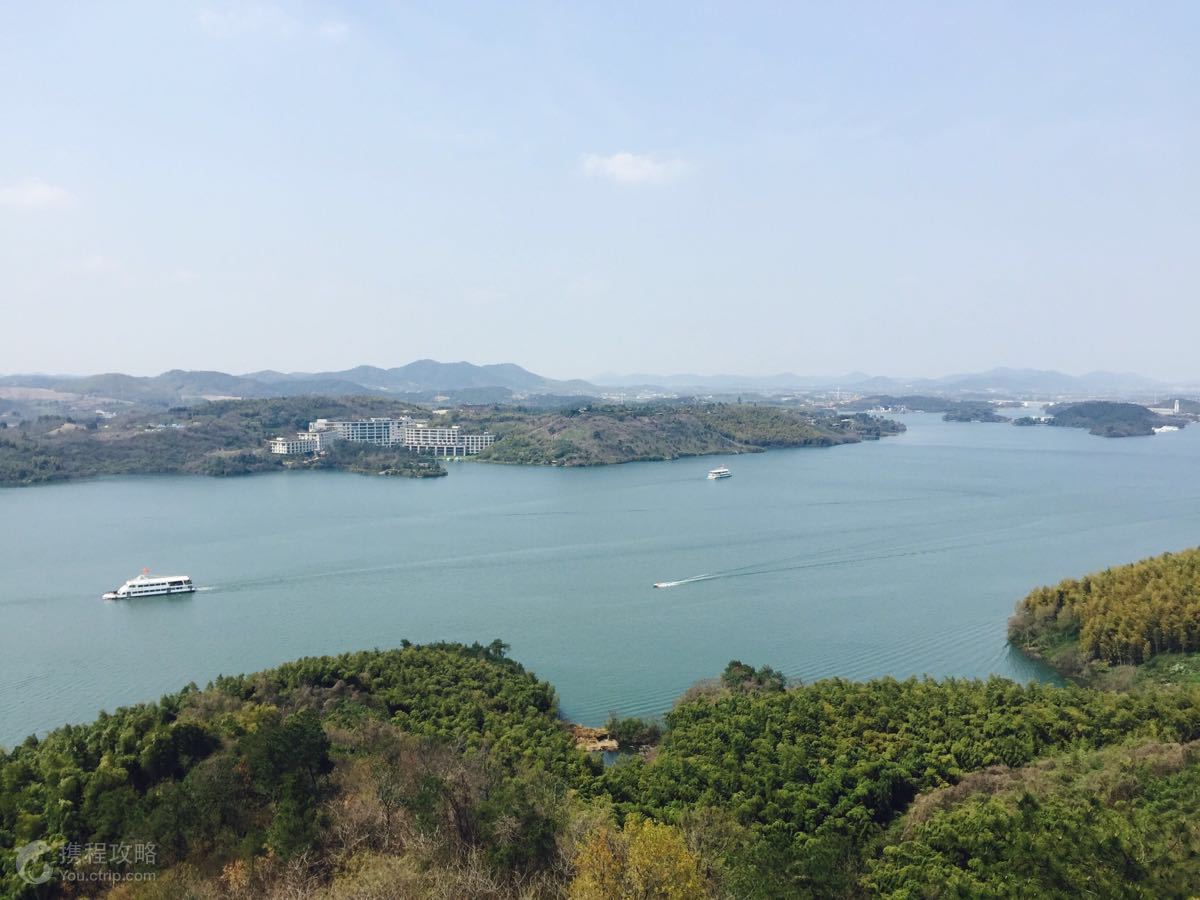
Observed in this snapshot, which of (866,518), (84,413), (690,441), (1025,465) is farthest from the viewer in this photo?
(84,413)

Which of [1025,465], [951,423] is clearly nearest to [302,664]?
[1025,465]

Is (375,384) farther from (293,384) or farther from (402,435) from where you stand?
(402,435)

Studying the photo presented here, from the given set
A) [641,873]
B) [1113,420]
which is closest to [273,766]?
[641,873]

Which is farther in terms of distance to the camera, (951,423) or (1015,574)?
(951,423)

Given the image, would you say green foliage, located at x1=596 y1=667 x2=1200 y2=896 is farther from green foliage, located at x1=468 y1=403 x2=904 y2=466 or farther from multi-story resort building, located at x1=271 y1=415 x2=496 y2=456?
multi-story resort building, located at x1=271 y1=415 x2=496 y2=456

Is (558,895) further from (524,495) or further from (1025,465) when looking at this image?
(1025,465)

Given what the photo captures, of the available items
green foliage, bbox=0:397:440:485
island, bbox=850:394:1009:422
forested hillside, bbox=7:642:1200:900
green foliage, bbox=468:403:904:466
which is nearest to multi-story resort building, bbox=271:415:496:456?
green foliage, bbox=468:403:904:466

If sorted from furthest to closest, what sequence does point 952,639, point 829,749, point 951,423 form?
1. point 951,423
2. point 952,639
3. point 829,749
